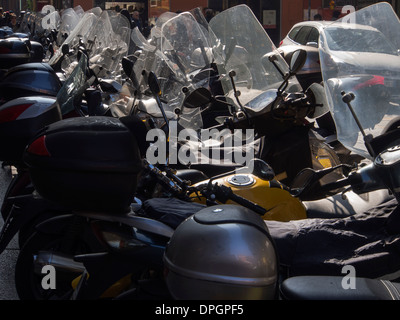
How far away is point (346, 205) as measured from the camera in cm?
290

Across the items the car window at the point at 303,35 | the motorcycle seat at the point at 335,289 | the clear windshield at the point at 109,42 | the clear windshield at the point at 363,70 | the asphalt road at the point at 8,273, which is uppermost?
the clear windshield at the point at 363,70

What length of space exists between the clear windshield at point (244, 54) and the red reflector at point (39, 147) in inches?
79.0

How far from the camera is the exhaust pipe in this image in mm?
2512

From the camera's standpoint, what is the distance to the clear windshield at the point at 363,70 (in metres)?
2.56

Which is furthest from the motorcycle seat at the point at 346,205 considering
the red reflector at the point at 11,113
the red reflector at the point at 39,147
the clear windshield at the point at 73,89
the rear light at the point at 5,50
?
the rear light at the point at 5,50

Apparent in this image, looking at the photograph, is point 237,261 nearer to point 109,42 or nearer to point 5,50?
point 5,50

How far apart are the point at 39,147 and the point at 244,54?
2.59 meters

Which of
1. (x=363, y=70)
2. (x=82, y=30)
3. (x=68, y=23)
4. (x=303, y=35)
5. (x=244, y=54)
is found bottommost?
(x=303, y=35)

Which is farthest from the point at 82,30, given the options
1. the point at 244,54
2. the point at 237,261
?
the point at 237,261

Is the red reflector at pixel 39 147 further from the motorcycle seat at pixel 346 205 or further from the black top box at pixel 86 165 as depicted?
the motorcycle seat at pixel 346 205

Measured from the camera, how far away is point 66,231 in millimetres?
2617

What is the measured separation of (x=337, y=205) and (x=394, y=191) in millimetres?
810

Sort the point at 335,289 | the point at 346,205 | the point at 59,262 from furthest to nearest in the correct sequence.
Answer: the point at 346,205, the point at 59,262, the point at 335,289

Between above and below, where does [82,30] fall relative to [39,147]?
below
